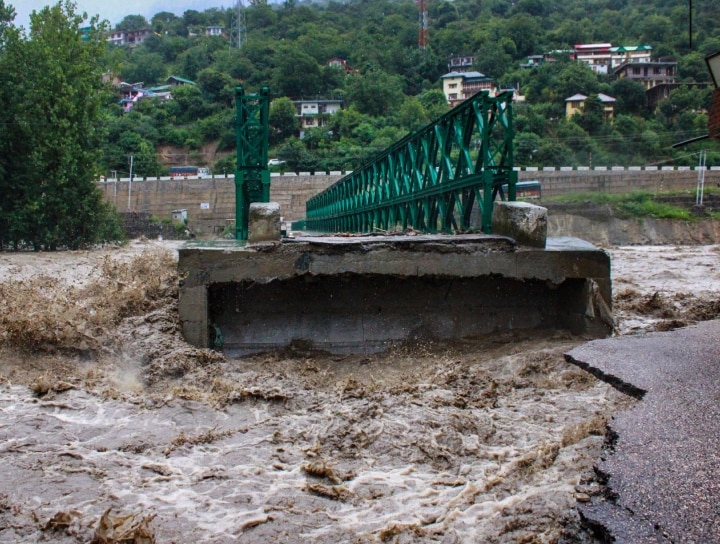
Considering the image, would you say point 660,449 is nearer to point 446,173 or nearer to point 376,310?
point 376,310

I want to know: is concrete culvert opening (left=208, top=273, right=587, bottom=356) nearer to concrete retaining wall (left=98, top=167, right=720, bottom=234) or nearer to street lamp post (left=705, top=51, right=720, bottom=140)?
street lamp post (left=705, top=51, right=720, bottom=140)

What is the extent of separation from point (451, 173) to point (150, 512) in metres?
7.00

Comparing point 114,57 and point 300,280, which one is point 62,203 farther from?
point 300,280

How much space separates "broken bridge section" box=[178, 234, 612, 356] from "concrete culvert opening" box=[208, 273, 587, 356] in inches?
0.4

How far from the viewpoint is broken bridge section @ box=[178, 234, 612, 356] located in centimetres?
718

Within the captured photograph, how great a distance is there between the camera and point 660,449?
335 cm

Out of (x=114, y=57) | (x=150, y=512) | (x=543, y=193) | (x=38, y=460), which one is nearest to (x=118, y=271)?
(x=38, y=460)

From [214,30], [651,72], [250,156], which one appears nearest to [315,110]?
[651,72]

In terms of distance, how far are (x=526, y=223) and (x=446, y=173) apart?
264cm

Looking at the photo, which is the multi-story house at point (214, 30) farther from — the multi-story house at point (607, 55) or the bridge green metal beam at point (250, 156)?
the bridge green metal beam at point (250, 156)

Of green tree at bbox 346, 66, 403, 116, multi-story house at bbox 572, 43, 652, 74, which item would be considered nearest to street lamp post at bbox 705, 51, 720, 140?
green tree at bbox 346, 66, 403, 116

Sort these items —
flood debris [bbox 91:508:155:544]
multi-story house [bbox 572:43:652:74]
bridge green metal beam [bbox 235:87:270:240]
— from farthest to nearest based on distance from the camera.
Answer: multi-story house [bbox 572:43:652:74] → bridge green metal beam [bbox 235:87:270:240] → flood debris [bbox 91:508:155:544]

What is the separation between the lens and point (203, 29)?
16850cm

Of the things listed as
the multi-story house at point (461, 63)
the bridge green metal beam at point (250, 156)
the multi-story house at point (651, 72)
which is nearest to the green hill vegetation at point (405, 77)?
the multi-story house at point (651, 72)
